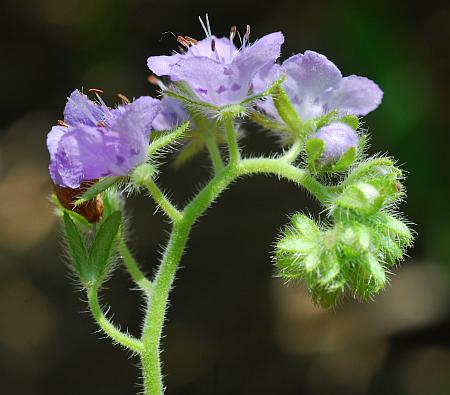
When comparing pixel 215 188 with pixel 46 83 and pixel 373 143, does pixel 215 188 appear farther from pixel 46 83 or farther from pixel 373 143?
pixel 46 83

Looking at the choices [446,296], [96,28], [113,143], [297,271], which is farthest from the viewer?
[96,28]

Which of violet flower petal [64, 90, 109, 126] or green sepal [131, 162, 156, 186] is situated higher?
violet flower petal [64, 90, 109, 126]

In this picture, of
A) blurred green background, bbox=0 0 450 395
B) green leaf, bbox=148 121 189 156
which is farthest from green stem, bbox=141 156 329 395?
blurred green background, bbox=0 0 450 395

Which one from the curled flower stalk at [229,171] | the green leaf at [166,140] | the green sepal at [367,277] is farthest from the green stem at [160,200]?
the green sepal at [367,277]

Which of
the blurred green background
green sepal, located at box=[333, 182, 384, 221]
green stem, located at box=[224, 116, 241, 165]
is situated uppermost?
green stem, located at box=[224, 116, 241, 165]

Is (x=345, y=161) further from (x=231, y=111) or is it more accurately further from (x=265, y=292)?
(x=265, y=292)

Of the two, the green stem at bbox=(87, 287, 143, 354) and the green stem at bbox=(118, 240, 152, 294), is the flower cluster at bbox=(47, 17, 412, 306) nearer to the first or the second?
the green stem at bbox=(118, 240, 152, 294)

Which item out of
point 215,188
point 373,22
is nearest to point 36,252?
point 373,22
